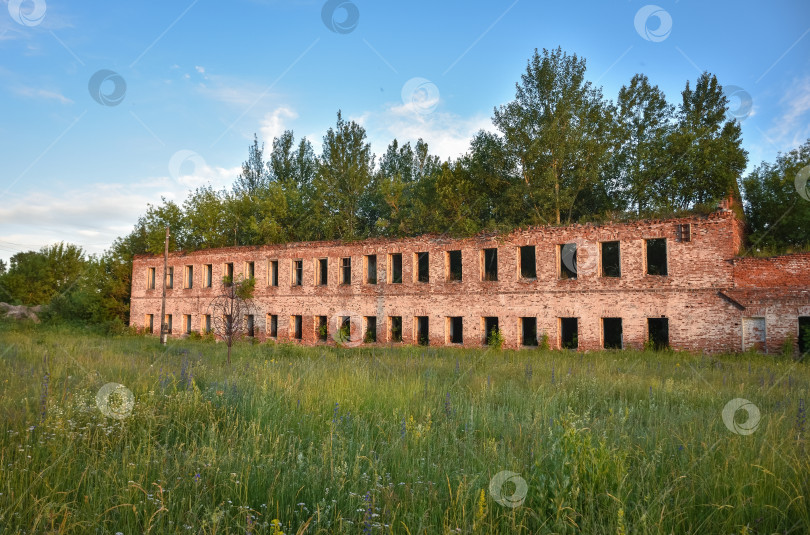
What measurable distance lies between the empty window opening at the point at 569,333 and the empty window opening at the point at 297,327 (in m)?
15.1

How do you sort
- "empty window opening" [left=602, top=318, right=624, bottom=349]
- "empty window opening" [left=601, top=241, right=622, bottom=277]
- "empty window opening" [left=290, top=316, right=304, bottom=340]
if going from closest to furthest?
"empty window opening" [left=602, top=318, right=624, bottom=349] → "empty window opening" [left=601, top=241, right=622, bottom=277] → "empty window opening" [left=290, top=316, right=304, bottom=340]

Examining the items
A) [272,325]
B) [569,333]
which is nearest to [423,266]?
[569,333]

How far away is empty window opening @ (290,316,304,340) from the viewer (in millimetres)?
29266

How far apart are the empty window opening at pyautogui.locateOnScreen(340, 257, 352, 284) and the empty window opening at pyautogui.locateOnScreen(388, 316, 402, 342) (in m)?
3.58

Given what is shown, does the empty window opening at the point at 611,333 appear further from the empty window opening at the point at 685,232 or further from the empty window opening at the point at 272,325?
the empty window opening at the point at 272,325

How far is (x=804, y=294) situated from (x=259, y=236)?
1306 inches

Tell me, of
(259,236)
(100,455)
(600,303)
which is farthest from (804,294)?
(259,236)

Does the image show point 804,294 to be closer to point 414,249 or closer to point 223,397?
point 414,249
